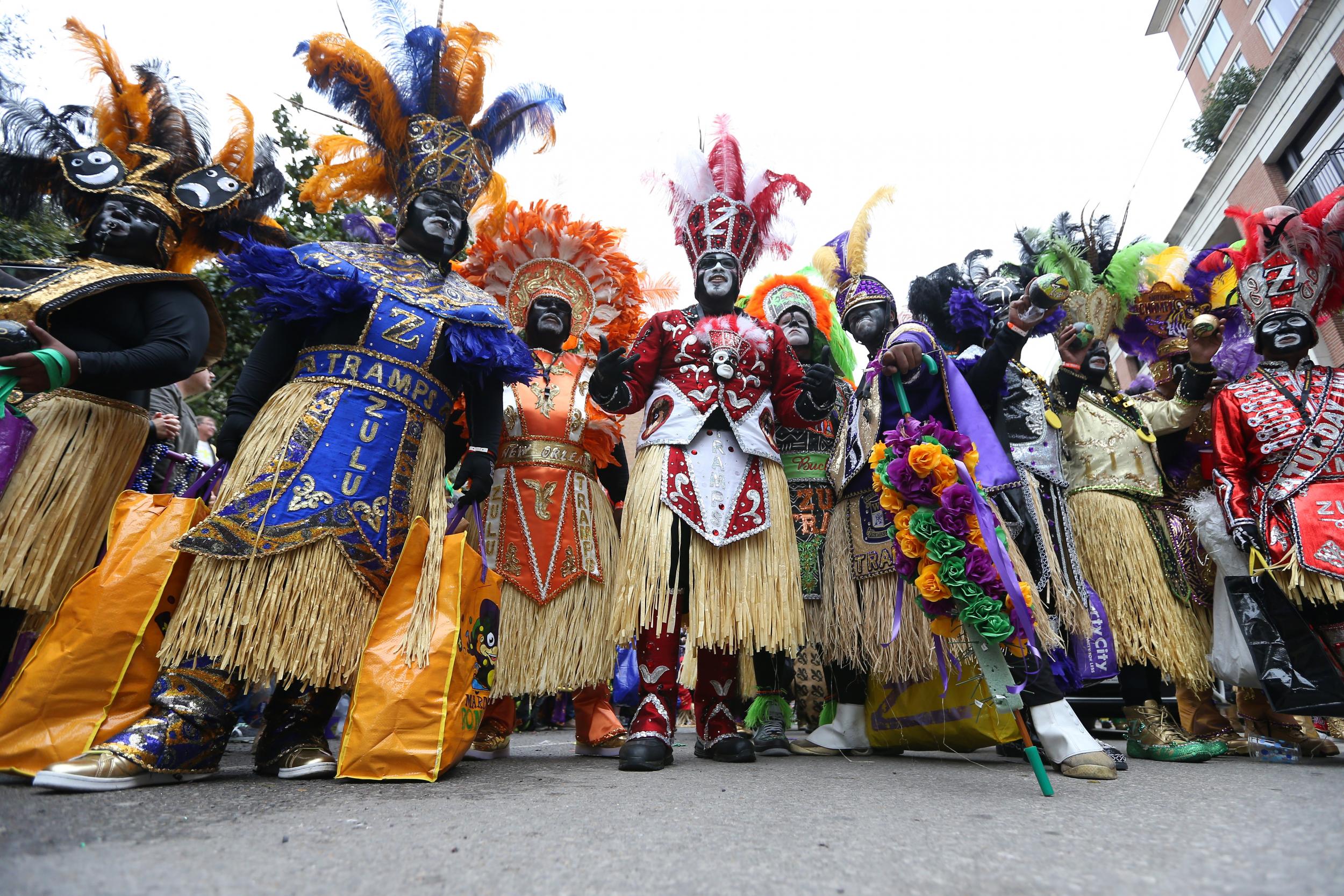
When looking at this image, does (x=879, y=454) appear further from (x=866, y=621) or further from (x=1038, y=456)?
(x=1038, y=456)

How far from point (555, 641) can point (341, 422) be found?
1216 millimetres

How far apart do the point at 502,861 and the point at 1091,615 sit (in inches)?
104

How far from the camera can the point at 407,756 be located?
1.98 metres

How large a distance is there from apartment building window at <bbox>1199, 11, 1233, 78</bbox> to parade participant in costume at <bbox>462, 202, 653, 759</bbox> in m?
20.2

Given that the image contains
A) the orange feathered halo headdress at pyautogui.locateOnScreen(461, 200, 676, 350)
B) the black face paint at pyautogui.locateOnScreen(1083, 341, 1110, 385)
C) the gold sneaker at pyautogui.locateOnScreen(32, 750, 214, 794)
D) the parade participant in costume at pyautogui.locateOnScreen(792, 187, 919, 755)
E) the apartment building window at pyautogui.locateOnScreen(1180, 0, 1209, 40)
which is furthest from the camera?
the apartment building window at pyautogui.locateOnScreen(1180, 0, 1209, 40)

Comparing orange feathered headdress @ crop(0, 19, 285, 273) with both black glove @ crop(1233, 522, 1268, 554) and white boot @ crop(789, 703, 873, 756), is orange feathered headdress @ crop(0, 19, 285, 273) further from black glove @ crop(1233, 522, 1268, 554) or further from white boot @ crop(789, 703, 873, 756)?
black glove @ crop(1233, 522, 1268, 554)

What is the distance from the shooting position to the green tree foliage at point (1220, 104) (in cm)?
1400

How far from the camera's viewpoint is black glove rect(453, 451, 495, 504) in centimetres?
246

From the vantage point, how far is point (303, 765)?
2.03 meters

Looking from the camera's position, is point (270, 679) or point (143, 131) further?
point (143, 131)

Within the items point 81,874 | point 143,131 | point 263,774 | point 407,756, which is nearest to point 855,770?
point 407,756

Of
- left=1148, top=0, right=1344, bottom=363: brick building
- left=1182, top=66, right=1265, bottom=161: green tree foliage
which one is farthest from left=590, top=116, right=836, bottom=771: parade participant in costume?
left=1182, top=66, right=1265, bottom=161: green tree foliage

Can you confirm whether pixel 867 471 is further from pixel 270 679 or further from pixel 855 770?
pixel 270 679

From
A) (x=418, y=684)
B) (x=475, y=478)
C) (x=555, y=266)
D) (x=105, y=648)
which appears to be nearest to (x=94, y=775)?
(x=105, y=648)
